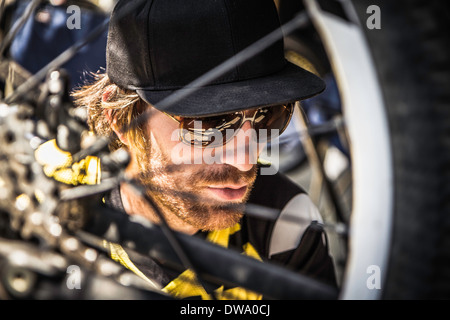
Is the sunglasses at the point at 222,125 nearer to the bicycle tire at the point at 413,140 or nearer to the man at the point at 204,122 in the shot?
the man at the point at 204,122

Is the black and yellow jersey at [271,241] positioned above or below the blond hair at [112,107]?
below

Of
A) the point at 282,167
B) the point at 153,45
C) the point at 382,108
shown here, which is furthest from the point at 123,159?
the point at 282,167

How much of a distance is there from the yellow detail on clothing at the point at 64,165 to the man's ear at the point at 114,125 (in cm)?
18

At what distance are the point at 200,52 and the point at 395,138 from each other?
296 mm

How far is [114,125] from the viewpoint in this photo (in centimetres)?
72

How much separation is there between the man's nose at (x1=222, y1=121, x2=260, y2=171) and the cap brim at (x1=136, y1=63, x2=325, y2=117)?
7cm

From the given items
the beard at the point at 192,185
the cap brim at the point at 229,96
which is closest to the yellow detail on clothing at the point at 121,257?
the beard at the point at 192,185

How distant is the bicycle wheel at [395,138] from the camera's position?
59cm

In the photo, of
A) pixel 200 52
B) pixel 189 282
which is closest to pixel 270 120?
pixel 200 52

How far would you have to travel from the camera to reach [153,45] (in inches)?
21.5

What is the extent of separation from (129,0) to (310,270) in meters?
0.53

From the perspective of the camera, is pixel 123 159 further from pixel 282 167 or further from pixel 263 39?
pixel 282 167

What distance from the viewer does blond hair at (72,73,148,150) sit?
68 cm

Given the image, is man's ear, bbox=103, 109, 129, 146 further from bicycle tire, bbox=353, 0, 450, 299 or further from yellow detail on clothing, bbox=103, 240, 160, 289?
bicycle tire, bbox=353, 0, 450, 299
